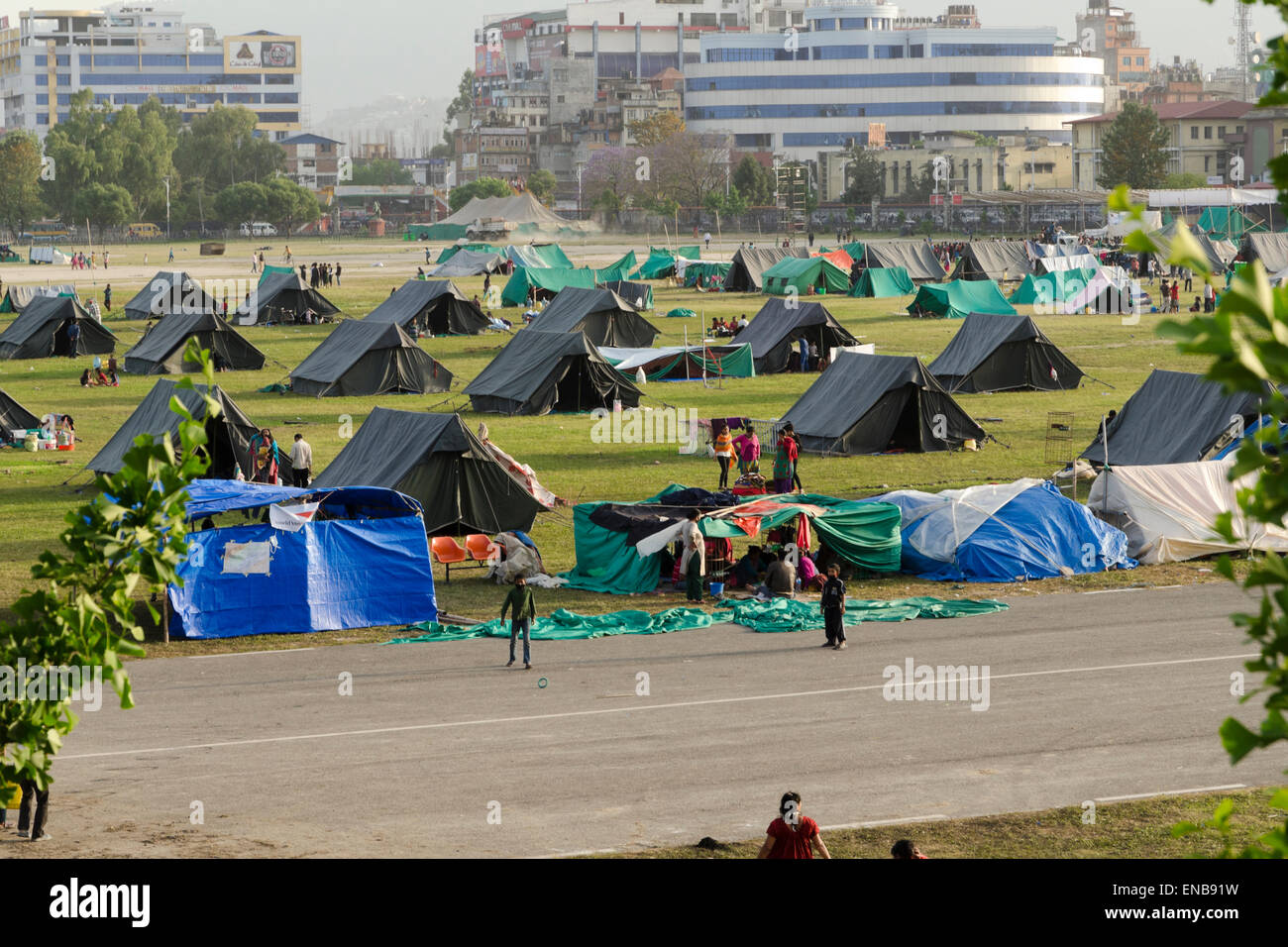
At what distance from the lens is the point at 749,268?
78.9m

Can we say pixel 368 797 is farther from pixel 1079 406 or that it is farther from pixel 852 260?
pixel 852 260

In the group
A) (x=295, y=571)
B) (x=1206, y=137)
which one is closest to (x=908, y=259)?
(x=295, y=571)

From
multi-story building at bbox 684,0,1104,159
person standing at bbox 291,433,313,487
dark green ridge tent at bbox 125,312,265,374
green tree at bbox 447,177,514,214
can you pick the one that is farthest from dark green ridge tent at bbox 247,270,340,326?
multi-story building at bbox 684,0,1104,159

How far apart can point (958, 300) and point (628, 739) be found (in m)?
51.9

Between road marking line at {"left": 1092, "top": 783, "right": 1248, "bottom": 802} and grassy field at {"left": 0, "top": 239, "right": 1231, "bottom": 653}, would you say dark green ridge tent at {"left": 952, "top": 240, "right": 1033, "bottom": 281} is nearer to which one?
grassy field at {"left": 0, "top": 239, "right": 1231, "bottom": 653}

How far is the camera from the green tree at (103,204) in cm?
14125

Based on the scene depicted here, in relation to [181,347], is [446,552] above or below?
below

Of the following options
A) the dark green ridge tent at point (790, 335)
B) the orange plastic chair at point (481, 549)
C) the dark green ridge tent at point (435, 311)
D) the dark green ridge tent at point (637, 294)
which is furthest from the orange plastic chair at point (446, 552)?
the dark green ridge tent at point (637, 294)

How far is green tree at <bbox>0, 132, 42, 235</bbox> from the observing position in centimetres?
14475

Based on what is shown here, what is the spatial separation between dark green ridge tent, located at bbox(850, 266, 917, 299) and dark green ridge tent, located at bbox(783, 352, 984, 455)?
42592 millimetres

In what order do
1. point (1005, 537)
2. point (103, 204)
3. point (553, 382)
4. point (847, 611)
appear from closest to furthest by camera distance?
point (847, 611)
point (1005, 537)
point (553, 382)
point (103, 204)

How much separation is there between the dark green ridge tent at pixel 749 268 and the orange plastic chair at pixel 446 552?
55673 mm

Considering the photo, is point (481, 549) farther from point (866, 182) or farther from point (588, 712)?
point (866, 182)

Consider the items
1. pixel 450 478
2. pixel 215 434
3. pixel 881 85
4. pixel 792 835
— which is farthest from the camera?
pixel 881 85
